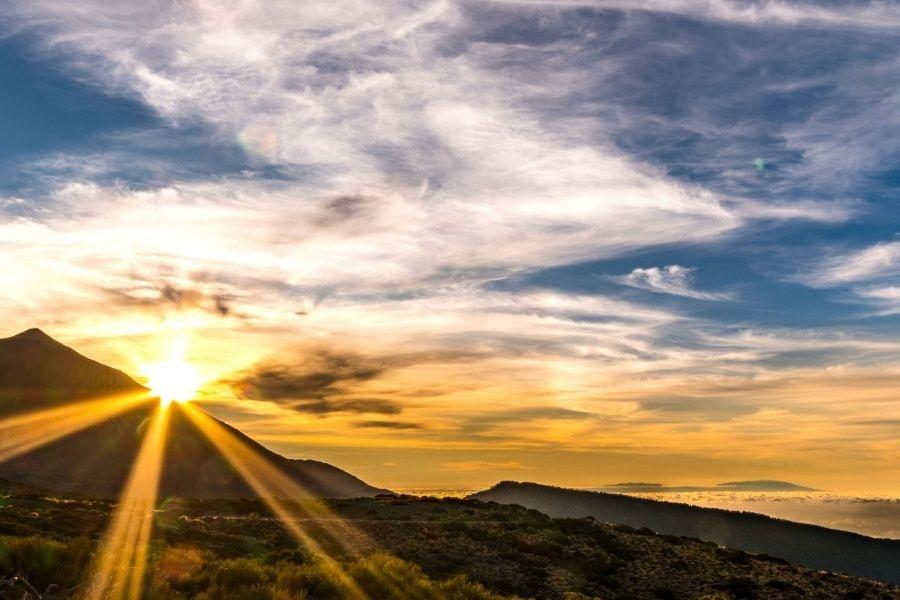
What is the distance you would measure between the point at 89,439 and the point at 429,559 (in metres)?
120

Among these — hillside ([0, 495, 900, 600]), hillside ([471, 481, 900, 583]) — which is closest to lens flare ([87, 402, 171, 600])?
hillside ([0, 495, 900, 600])

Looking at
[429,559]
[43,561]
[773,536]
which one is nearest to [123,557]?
[43,561]

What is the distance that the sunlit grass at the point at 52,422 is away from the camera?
12781 cm

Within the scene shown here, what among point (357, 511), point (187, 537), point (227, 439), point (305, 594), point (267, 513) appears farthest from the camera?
point (227, 439)

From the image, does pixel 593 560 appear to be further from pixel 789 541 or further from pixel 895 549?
pixel 895 549

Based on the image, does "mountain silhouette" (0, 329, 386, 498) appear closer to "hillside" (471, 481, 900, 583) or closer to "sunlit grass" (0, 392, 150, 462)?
"sunlit grass" (0, 392, 150, 462)

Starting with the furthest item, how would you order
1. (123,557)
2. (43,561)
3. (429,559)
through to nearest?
(429,559), (123,557), (43,561)

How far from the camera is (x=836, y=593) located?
41.7 m

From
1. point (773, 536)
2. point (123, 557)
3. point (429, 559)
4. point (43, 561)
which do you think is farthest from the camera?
point (773, 536)

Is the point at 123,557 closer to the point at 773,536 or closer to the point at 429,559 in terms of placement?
the point at 429,559

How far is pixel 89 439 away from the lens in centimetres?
13650

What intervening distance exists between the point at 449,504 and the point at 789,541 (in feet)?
248

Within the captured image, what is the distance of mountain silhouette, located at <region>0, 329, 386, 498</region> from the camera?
122 m

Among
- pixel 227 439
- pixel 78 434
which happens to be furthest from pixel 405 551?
pixel 227 439
